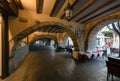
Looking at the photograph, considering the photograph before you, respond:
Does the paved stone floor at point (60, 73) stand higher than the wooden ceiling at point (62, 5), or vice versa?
the wooden ceiling at point (62, 5)

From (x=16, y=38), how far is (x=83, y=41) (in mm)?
4122

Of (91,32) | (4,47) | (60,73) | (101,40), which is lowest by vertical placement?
(60,73)

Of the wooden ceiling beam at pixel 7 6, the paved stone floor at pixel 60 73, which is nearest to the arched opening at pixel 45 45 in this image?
the paved stone floor at pixel 60 73

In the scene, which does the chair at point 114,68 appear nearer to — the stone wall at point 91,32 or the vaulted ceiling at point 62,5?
the vaulted ceiling at point 62,5

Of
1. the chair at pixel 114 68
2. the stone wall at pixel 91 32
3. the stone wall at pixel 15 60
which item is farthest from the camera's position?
the stone wall at pixel 91 32

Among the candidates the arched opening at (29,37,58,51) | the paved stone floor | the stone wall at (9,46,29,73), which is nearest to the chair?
the paved stone floor

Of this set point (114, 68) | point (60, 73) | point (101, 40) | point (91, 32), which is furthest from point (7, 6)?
point (101, 40)

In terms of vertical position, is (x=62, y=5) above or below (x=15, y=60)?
above

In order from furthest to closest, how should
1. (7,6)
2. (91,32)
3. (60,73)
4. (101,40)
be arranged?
(101,40) < (91,32) < (60,73) < (7,6)

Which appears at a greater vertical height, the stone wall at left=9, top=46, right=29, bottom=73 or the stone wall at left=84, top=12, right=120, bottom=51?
the stone wall at left=84, top=12, right=120, bottom=51

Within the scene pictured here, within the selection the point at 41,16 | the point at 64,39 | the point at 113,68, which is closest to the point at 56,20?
the point at 41,16

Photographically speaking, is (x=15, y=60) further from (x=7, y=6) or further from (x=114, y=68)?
(x=114, y=68)

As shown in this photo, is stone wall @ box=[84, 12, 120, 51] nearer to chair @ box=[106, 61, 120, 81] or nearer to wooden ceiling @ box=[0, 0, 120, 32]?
wooden ceiling @ box=[0, 0, 120, 32]

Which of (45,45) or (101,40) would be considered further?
(45,45)
